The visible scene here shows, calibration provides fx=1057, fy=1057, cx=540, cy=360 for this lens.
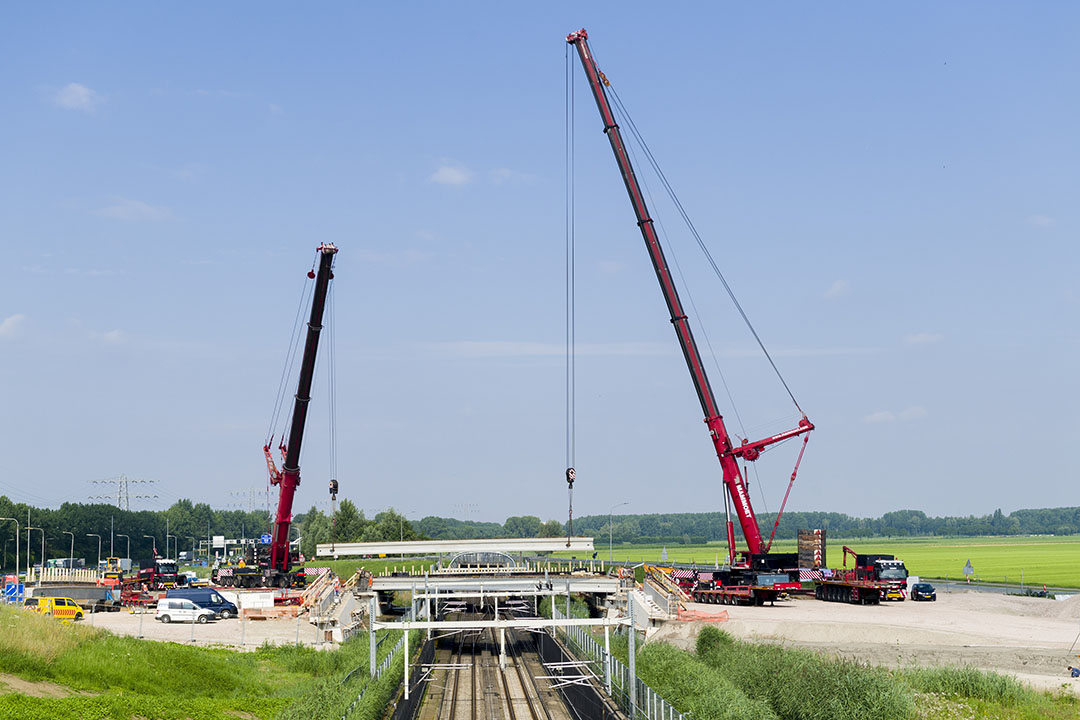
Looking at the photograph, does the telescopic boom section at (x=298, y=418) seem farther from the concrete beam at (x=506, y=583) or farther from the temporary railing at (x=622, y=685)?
the temporary railing at (x=622, y=685)

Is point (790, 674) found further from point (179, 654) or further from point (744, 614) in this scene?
point (744, 614)

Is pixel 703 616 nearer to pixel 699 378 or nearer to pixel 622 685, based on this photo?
pixel 699 378

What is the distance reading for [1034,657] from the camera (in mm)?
48438

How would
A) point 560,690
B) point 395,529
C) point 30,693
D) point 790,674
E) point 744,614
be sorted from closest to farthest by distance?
point 30,693, point 790,674, point 560,690, point 744,614, point 395,529

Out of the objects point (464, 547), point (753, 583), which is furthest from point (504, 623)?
point (464, 547)

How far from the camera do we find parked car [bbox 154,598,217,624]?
68500 millimetres

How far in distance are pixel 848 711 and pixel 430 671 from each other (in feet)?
70.9

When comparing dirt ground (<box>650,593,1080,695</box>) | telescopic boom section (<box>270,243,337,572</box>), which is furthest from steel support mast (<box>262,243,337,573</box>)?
dirt ground (<box>650,593,1080,695</box>)

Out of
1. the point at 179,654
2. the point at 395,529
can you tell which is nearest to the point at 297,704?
the point at 179,654

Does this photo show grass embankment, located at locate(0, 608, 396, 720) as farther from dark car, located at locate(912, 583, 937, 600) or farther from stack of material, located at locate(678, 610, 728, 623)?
dark car, located at locate(912, 583, 937, 600)

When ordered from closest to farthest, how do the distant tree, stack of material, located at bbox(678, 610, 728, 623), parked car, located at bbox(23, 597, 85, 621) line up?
stack of material, located at bbox(678, 610, 728, 623), parked car, located at bbox(23, 597, 85, 621), the distant tree

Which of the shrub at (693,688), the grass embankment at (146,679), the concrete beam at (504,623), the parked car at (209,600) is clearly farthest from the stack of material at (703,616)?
the parked car at (209,600)

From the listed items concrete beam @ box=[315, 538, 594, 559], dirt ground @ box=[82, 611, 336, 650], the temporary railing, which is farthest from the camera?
concrete beam @ box=[315, 538, 594, 559]

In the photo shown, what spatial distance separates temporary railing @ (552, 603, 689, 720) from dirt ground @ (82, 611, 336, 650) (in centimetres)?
1642
